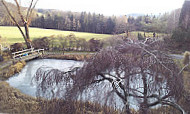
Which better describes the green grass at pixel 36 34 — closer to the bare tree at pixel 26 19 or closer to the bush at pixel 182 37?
the bare tree at pixel 26 19

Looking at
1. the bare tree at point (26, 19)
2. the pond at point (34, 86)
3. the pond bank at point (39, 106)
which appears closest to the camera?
the pond at point (34, 86)

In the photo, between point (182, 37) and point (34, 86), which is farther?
point (182, 37)

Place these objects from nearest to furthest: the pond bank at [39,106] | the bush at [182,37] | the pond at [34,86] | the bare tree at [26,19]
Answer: the pond at [34,86]
the pond bank at [39,106]
the bare tree at [26,19]
the bush at [182,37]

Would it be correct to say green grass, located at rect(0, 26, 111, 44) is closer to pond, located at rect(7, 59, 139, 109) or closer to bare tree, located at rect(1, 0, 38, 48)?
bare tree, located at rect(1, 0, 38, 48)

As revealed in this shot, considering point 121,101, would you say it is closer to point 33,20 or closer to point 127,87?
point 127,87

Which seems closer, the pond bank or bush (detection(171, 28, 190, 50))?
the pond bank

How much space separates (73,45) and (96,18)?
1.86 meters

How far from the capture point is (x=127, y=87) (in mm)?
1438

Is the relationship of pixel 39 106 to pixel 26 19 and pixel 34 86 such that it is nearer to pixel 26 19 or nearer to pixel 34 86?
pixel 34 86

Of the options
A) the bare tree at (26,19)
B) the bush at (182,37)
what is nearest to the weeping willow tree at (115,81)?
the bare tree at (26,19)

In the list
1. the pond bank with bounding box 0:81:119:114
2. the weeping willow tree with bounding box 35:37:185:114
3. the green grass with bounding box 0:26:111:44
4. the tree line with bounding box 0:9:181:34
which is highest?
the tree line with bounding box 0:9:181:34


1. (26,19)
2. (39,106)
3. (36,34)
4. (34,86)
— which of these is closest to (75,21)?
(36,34)

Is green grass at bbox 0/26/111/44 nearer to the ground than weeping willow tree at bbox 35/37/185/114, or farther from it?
farther from it

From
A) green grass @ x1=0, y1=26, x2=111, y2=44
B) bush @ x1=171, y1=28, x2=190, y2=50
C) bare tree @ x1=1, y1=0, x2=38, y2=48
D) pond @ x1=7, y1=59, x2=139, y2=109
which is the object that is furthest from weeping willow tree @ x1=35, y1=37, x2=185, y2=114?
bush @ x1=171, y1=28, x2=190, y2=50
